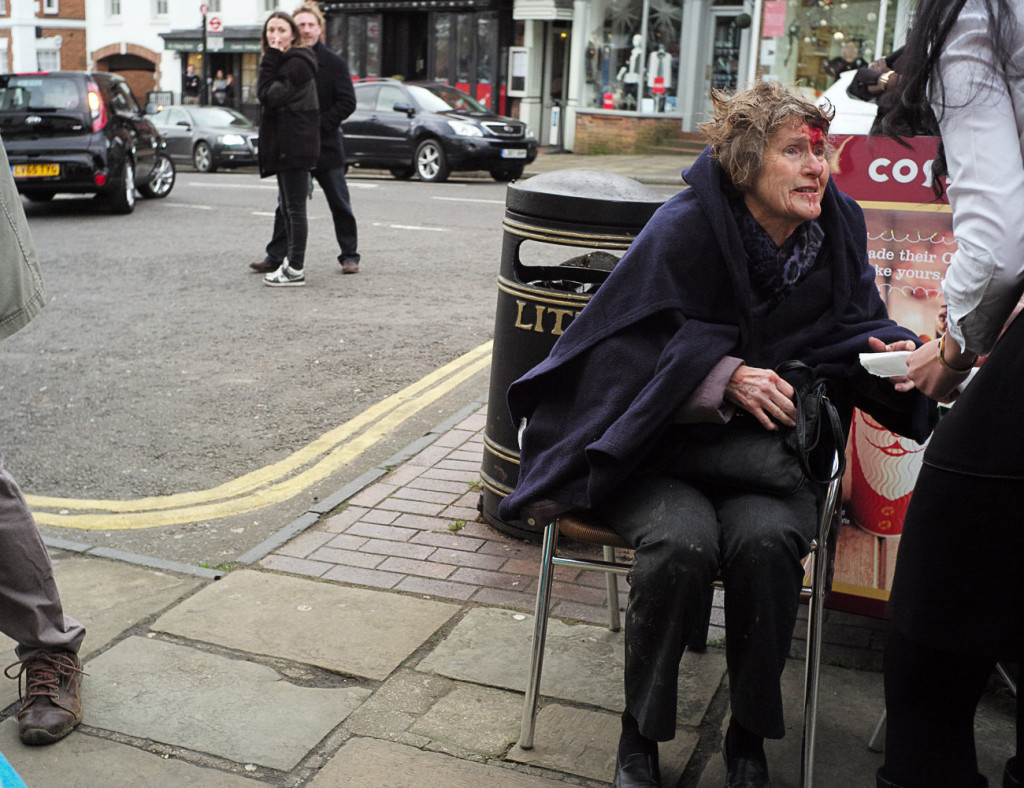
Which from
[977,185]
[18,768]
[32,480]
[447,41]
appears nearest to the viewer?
[977,185]

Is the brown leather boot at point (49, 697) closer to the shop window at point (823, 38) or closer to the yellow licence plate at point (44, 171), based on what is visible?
the yellow licence plate at point (44, 171)

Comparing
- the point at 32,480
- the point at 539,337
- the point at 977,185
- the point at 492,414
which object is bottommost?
the point at 32,480

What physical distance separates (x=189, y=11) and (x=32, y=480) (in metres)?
33.9

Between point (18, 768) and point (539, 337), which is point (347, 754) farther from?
point (539, 337)

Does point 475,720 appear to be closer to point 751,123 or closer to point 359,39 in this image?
point 751,123

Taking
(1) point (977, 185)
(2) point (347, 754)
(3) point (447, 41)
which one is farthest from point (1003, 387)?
(3) point (447, 41)

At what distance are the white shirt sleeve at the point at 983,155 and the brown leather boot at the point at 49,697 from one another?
2259 mm

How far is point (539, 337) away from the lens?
3.71 m

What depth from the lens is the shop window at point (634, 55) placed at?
75.6 ft

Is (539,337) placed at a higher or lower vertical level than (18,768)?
higher

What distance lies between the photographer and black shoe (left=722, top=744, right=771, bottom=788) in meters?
2.47

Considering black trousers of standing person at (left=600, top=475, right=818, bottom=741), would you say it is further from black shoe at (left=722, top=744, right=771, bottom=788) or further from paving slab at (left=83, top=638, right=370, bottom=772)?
paving slab at (left=83, top=638, right=370, bottom=772)

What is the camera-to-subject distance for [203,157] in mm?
21766

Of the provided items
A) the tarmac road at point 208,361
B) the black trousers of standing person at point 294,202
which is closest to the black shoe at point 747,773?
the tarmac road at point 208,361
